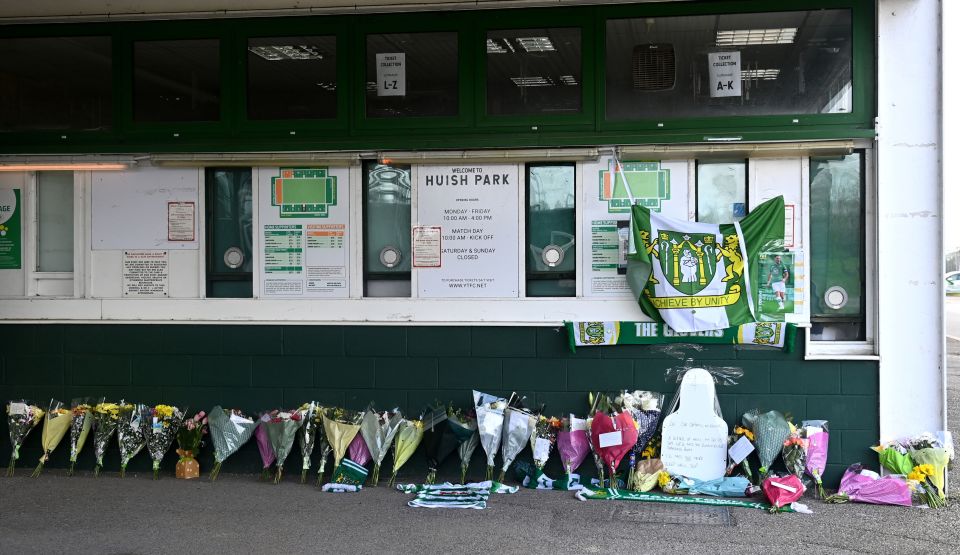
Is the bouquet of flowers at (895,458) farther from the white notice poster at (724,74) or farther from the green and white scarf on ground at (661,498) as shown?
the white notice poster at (724,74)

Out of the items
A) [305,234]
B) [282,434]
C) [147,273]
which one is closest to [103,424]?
[147,273]

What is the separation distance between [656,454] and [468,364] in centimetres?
162

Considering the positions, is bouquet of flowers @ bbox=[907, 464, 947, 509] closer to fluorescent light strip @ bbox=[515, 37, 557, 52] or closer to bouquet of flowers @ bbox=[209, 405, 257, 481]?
fluorescent light strip @ bbox=[515, 37, 557, 52]

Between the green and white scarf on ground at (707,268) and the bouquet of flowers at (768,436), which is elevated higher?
the green and white scarf on ground at (707,268)

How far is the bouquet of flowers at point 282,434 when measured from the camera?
25.1 ft

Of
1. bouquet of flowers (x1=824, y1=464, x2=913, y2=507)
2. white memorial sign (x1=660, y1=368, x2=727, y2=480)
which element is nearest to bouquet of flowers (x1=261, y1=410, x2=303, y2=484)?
white memorial sign (x1=660, y1=368, x2=727, y2=480)

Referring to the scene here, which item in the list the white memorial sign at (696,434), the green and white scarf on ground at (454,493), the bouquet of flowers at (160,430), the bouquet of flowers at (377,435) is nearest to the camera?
the green and white scarf on ground at (454,493)

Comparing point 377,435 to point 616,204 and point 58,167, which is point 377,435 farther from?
point 58,167

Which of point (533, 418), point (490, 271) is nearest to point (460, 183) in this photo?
point (490, 271)

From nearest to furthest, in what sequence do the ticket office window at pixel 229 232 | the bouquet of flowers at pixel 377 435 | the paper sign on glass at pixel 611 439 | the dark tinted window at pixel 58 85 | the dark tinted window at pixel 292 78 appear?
the paper sign on glass at pixel 611 439 → the bouquet of flowers at pixel 377 435 → the dark tinted window at pixel 292 78 → the ticket office window at pixel 229 232 → the dark tinted window at pixel 58 85

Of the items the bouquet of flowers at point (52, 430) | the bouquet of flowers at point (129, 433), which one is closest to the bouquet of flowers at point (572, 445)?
the bouquet of flowers at point (129, 433)

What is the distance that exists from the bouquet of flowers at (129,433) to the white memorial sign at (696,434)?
4.18m

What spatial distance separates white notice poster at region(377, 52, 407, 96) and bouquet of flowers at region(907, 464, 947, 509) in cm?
484

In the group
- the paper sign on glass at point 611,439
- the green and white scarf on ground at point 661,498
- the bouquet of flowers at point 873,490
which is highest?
the paper sign on glass at point 611,439
